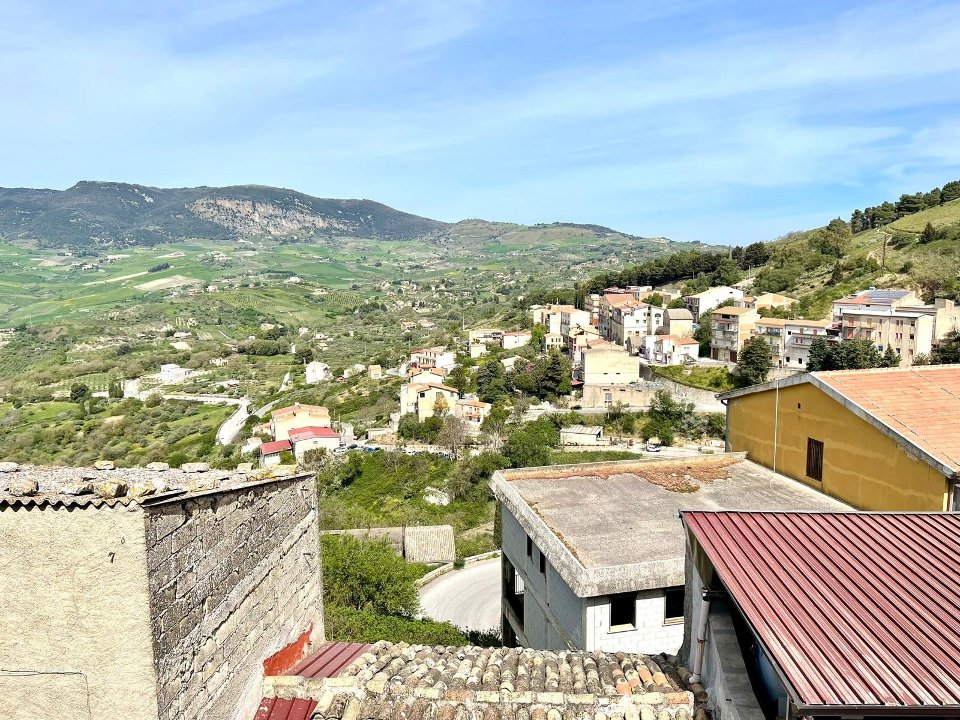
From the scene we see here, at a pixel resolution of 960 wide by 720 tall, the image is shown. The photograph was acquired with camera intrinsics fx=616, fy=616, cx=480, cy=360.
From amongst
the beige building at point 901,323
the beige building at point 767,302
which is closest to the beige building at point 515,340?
the beige building at point 767,302

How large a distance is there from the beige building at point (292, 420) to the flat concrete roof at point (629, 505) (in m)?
48.4

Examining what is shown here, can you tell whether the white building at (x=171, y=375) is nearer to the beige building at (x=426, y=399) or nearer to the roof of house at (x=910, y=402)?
the beige building at (x=426, y=399)

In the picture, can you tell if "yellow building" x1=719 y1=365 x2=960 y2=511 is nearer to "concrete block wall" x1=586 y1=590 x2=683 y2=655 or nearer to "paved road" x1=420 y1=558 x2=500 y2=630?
"concrete block wall" x1=586 y1=590 x2=683 y2=655

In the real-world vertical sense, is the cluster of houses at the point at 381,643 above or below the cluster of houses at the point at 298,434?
above

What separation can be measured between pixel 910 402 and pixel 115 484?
347 inches

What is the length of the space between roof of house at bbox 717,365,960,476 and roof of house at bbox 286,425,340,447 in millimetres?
47886

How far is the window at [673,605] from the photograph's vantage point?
748 centimetres

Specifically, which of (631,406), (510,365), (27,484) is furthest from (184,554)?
(510,365)

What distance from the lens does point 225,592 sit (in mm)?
4453

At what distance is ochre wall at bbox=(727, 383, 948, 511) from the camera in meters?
7.10

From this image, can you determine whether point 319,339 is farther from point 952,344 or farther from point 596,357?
point 952,344

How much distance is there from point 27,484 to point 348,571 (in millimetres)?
13973

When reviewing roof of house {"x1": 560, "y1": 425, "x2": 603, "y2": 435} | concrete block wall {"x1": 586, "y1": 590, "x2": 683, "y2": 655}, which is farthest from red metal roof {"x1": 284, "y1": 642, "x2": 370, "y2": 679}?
roof of house {"x1": 560, "y1": 425, "x2": 603, "y2": 435}

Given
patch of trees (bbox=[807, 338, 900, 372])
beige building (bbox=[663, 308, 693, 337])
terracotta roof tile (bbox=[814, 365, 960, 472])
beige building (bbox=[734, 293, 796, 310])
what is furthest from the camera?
beige building (bbox=[663, 308, 693, 337])
